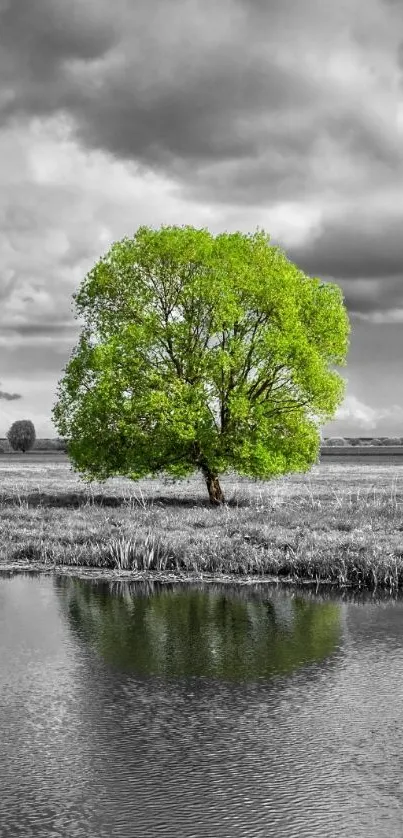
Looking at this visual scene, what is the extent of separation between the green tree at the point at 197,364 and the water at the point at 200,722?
72.2 feet

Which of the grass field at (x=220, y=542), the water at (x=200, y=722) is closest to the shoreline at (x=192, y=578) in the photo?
the grass field at (x=220, y=542)

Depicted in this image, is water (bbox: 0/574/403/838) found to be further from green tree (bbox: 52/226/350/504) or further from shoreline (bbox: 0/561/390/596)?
green tree (bbox: 52/226/350/504)

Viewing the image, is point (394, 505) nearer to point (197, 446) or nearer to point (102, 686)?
point (197, 446)

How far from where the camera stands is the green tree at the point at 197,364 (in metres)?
39.9

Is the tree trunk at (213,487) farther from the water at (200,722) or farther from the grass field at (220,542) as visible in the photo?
the water at (200,722)

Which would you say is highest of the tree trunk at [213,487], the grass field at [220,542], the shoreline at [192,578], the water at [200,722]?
the tree trunk at [213,487]

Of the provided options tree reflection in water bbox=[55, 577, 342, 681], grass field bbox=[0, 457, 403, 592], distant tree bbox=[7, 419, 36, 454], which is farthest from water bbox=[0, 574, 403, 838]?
distant tree bbox=[7, 419, 36, 454]

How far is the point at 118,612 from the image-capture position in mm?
18312

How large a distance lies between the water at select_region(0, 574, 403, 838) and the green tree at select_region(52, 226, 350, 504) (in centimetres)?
2199

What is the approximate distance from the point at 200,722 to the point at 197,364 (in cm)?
3036

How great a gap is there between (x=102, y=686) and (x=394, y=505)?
26.8m

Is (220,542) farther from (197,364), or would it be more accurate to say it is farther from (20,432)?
(20,432)

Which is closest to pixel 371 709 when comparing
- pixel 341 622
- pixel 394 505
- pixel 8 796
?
pixel 8 796

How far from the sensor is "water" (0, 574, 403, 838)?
7.88m
